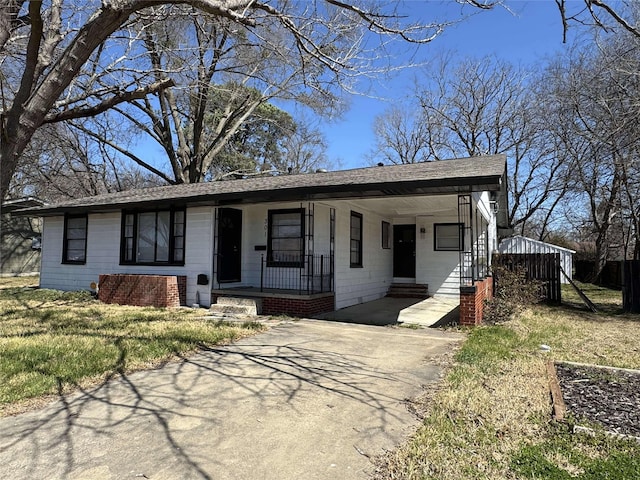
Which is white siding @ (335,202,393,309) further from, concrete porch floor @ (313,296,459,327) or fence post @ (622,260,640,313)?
fence post @ (622,260,640,313)

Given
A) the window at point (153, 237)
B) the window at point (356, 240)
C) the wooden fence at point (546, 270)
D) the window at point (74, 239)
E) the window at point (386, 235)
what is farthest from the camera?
the window at point (386, 235)

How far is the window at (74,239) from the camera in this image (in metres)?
12.7

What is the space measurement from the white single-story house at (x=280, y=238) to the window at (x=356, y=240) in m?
0.03

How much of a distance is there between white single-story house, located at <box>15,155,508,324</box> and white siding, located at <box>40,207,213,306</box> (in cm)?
3

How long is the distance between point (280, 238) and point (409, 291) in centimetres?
497

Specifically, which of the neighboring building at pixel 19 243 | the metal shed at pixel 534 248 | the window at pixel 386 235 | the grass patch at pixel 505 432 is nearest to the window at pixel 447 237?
the window at pixel 386 235

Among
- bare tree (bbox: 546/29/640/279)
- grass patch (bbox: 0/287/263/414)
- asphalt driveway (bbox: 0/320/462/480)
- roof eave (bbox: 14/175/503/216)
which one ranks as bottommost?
asphalt driveway (bbox: 0/320/462/480)

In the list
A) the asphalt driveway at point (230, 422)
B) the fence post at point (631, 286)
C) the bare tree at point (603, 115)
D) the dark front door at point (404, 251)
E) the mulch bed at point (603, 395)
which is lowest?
the asphalt driveway at point (230, 422)

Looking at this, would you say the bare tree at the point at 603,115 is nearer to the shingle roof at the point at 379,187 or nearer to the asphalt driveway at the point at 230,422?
the shingle roof at the point at 379,187

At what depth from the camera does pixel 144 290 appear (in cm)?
1034

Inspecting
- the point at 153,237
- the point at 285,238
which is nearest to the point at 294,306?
the point at 285,238

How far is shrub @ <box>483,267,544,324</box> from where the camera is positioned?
9.38m

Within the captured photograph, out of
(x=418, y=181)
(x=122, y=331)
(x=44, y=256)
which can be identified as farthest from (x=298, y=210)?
(x=44, y=256)

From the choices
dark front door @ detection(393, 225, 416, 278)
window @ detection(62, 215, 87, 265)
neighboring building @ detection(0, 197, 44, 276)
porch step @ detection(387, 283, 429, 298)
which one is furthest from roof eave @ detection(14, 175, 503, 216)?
neighboring building @ detection(0, 197, 44, 276)
